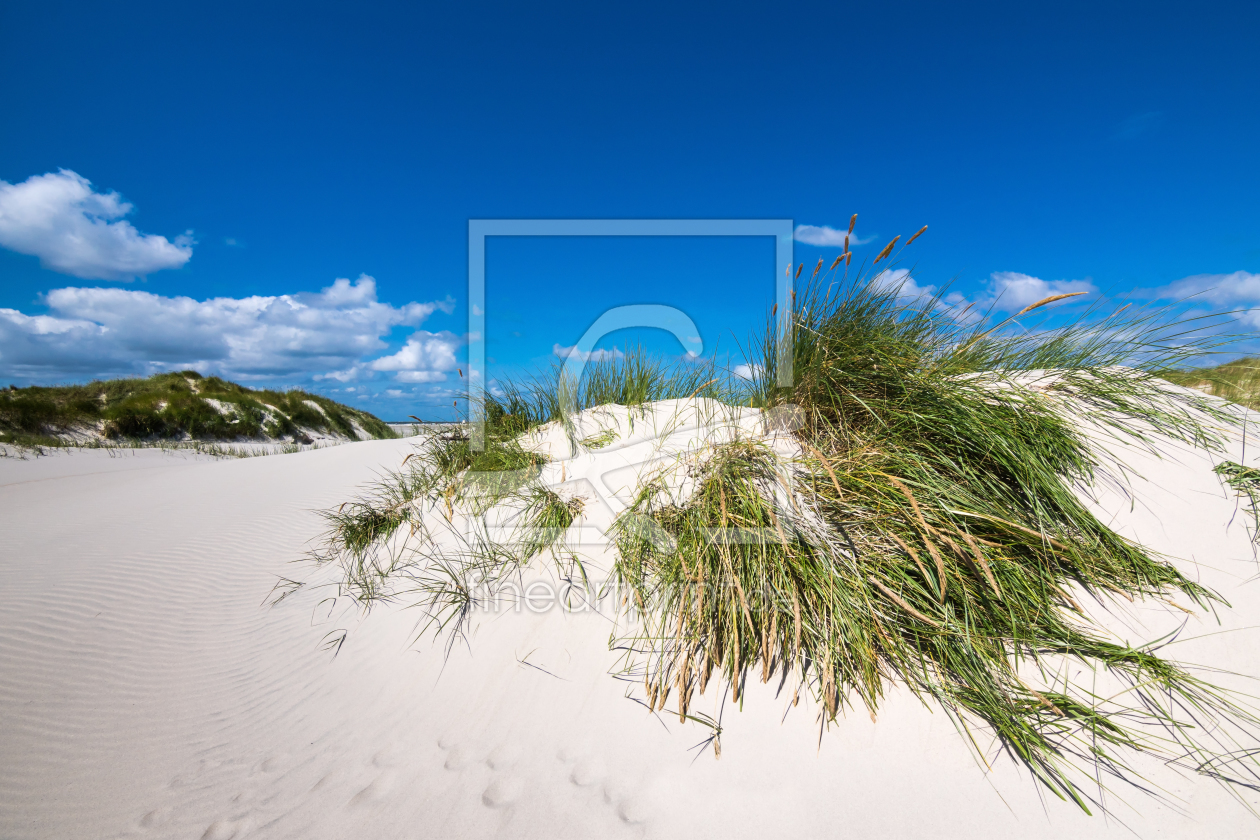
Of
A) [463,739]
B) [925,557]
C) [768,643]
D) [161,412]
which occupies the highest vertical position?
[161,412]

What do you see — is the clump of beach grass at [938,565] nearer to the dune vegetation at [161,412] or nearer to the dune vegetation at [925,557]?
the dune vegetation at [925,557]

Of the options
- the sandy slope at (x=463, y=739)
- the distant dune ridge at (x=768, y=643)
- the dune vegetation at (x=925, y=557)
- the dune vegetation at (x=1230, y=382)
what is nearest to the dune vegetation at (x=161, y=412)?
the sandy slope at (x=463, y=739)

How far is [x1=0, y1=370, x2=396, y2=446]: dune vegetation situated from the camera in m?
14.0

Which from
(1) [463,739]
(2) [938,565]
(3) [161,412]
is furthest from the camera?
(3) [161,412]

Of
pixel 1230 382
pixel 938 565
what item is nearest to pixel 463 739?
pixel 938 565

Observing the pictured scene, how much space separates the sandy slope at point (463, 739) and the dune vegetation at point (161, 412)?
1444 centimetres

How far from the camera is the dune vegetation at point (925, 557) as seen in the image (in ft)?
6.26

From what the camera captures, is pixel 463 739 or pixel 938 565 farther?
pixel 463 739

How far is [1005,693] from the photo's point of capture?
1929 mm

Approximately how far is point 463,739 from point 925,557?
2305mm

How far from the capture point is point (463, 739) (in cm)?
222

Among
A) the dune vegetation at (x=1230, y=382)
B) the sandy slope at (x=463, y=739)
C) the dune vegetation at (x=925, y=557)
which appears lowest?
the sandy slope at (x=463, y=739)

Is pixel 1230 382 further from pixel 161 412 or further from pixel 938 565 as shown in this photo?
pixel 161 412

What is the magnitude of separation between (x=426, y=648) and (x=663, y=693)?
4.91 ft
